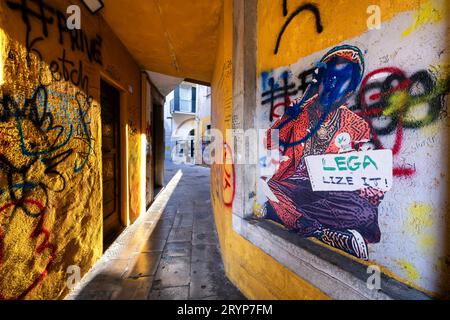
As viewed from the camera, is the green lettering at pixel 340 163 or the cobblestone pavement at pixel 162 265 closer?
the green lettering at pixel 340 163

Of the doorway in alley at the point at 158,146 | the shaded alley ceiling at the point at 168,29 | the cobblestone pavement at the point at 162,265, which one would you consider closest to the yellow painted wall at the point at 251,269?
the cobblestone pavement at the point at 162,265

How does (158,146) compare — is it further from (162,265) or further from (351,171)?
(351,171)

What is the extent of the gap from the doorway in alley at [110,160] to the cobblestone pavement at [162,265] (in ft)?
0.93

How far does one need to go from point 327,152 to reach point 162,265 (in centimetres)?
265

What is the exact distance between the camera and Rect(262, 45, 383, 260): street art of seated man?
5.12ft

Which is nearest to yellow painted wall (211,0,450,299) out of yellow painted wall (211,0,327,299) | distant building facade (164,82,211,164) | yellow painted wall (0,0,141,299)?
yellow painted wall (211,0,327,299)

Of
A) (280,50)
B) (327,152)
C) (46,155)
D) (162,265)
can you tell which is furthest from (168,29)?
A: (162,265)

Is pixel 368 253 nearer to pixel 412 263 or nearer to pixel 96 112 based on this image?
pixel 412 263

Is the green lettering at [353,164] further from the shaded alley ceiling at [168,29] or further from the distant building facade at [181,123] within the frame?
the distant building facade at [181,123]

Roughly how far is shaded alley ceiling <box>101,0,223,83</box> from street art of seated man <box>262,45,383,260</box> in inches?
82.7

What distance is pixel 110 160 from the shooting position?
13.0 feet

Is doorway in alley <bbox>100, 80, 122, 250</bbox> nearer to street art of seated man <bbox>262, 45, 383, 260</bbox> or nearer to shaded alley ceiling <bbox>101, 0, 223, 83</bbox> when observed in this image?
shaded alley ceiling <bbox>101, 0, 223, 83</bbox>

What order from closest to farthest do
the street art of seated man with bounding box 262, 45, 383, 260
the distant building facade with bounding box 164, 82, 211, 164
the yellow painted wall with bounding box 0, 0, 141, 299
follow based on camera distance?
the street art of seated man with bounding box 262, 45, 383, 260 < the yellow painted wall with bounding box 0, 0, 141, 299 < the distant building facade with bounding box 164, 82, 211, 164

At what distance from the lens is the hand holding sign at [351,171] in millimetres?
1434
